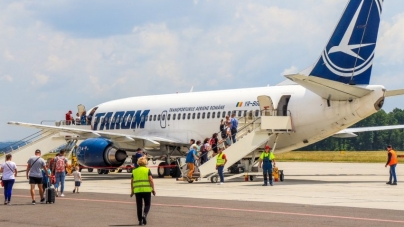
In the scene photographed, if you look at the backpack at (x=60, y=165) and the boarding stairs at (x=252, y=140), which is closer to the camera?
the backpack at (x=60, y=165)

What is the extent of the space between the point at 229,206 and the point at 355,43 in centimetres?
1193

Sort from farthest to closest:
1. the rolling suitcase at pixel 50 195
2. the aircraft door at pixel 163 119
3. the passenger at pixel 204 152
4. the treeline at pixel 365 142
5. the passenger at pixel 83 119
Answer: the treeline at pixel 365 142 → the passenger at pixel 83 119 → the aircraft door at pixel 163 119 → the passenger at pixel 204 152 → the rolling suitcase at pixel 50 195

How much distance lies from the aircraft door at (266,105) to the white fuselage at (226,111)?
24 centimetres

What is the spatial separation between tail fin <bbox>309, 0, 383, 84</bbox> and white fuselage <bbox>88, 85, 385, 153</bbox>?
0.91 m

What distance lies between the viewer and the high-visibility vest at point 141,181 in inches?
681

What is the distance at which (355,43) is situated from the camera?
30578 mm

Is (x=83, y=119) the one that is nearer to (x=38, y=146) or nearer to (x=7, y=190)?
(x=38, y=146)

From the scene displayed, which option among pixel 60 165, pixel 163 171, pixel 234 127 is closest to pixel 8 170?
pixel 60 165

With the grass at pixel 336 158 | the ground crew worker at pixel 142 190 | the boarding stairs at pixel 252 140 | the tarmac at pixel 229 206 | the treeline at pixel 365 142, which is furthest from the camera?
the treeline at pixel 365 142

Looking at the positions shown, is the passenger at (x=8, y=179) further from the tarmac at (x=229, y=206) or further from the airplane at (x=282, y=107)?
the airplane at (x=282, y=107)

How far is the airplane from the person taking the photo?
3033 centimetres

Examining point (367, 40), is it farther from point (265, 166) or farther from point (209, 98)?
point (209, 98)

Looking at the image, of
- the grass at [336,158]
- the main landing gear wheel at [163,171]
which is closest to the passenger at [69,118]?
the main landing gear wheel at [163,171]

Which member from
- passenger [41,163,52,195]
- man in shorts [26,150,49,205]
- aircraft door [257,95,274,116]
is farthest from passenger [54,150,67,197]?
aircraft door [257,95,274,116]
